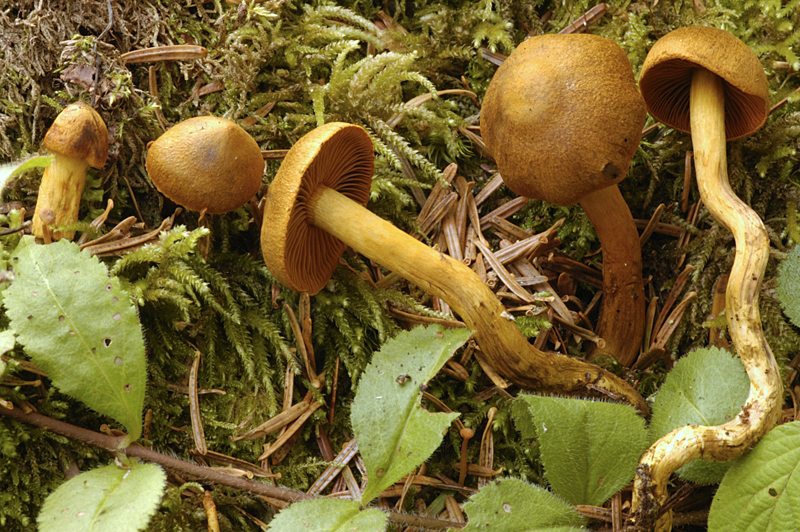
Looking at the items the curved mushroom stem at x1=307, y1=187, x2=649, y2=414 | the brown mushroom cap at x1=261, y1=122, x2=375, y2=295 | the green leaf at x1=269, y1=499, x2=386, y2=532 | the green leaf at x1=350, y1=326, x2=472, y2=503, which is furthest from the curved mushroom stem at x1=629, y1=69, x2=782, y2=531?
the brown mushroom cap at x1=261, y1=122, x2=375, y2=295

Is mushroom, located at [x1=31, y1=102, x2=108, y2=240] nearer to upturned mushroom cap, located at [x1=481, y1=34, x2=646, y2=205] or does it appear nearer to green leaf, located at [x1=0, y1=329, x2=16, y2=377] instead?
green leaf, located at [x1=0, y1=329, x2=16, y2=377]

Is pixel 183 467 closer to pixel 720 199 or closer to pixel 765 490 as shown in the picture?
pixel 765 490

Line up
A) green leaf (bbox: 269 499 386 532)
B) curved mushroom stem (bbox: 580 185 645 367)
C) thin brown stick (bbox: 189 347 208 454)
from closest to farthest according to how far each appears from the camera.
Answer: green leaf (bbox: 269 499 386 532) < thin brown stick (bbox: 189 347 208 454) < curved mushroom stem (bbox: 580 185 645 367)

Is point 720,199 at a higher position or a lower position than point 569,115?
lower

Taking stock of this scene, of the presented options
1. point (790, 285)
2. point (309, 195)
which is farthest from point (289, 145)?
point (790, 285)

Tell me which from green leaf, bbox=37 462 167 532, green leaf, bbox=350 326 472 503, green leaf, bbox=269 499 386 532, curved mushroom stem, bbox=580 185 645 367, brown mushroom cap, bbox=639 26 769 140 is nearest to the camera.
A: green leaf, bbox=37 462 167 532

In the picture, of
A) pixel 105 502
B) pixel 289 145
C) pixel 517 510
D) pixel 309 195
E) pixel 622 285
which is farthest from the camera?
pixel 289 145

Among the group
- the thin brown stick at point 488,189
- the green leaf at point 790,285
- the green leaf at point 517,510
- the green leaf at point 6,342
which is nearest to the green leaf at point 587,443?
the green leaf at point 517,510
